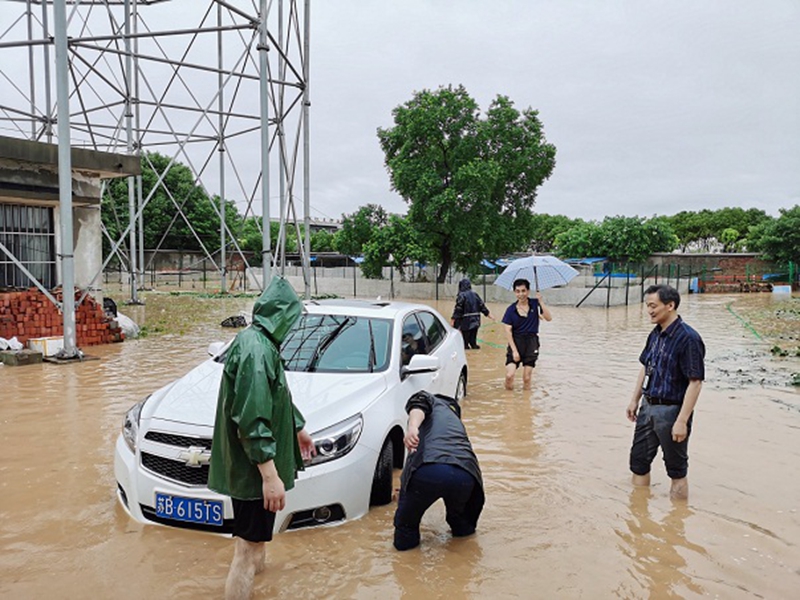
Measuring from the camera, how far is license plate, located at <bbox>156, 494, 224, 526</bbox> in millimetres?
3523

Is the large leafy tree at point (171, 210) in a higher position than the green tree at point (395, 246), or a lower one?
higher

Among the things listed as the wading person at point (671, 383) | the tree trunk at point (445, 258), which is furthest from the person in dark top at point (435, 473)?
the tree trunk at point (445, 258)

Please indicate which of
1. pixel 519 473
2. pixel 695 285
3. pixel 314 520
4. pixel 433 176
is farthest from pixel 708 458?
pixel 695 285

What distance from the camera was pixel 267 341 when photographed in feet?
9.28

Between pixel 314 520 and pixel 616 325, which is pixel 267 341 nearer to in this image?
pixel 314 520

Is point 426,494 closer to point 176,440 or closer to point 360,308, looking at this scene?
point 176,440

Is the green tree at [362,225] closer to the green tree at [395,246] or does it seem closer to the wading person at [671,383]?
the green tree at [395,246]

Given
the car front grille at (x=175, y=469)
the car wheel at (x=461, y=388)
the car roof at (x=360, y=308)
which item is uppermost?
the car roof at (x=360, y=308)

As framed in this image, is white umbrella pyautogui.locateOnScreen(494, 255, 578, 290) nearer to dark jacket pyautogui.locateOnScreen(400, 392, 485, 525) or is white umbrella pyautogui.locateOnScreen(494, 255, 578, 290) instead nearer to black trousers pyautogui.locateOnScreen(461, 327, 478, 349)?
black trousers pyautogui.locateOnScreen(461, 327, 478, 349)

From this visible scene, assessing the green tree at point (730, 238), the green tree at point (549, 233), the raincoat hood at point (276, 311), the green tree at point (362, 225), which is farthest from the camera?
the green tree at point (549, 233)

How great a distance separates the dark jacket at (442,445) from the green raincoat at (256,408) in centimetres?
83

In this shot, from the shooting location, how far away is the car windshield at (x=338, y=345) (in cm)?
489

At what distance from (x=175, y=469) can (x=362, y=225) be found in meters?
27.6

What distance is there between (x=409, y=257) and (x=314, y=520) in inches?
1012
